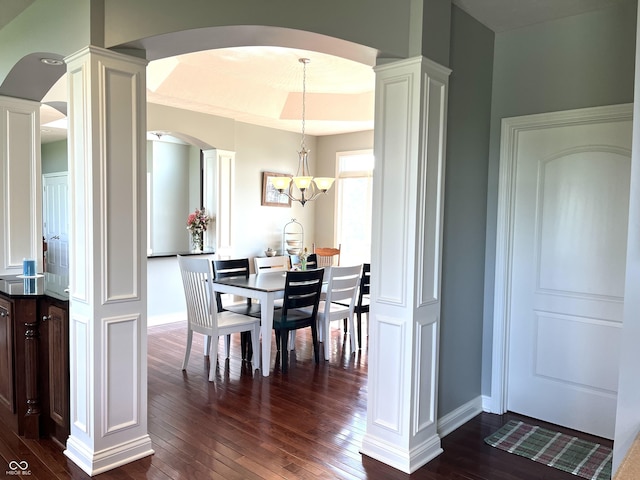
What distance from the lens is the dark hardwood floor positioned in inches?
104

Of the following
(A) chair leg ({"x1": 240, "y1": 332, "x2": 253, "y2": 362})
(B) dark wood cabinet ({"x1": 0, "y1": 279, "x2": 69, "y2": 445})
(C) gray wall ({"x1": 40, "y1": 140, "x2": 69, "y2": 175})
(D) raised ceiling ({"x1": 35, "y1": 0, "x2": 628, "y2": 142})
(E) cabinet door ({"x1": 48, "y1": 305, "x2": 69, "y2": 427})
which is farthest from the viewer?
(C) gray wall ({"x1": 40, "y1": 140, "x2": 69, "y2": 175})

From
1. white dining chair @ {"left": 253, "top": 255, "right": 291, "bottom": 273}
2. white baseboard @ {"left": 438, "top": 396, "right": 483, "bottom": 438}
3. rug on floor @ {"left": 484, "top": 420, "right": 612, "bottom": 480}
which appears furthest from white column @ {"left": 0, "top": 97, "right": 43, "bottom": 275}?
rug on floor @ {"left": 484, "top": 420, "right": 612, "bottom": 480}

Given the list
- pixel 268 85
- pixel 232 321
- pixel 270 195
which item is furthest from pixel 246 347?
pixel 268 85

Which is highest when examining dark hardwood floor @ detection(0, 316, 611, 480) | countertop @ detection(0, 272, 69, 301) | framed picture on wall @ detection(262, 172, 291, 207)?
framed picture on wall @ detection(262, 172, 291, 207)

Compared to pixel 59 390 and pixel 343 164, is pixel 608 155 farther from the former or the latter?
pixel 343 164

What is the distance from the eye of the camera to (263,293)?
4164 millimetres

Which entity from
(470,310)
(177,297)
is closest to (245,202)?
(177,297)

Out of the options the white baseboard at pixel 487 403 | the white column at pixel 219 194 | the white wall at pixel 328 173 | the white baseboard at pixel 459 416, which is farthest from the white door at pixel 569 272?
the white wall at pixel 328 173

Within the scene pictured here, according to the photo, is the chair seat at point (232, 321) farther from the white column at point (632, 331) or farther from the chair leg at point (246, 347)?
the white column at point (632, 331)

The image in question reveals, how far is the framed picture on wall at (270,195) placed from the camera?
23.3ft

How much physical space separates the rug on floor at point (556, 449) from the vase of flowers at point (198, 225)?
4.54 metres

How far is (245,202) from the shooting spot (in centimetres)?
689

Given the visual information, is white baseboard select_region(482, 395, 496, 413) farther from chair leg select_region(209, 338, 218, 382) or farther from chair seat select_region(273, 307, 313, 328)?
chair leg select_region(209, 338, 218, 382)

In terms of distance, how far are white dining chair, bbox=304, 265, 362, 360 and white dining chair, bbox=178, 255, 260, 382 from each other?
2.38 feet
